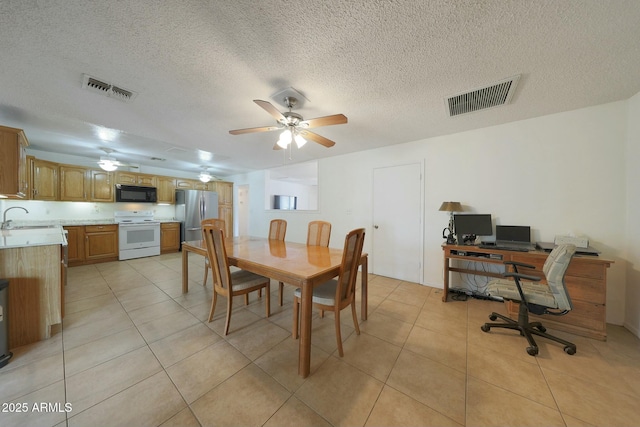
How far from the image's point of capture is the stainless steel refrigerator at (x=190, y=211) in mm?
5480

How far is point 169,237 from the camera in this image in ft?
17.6

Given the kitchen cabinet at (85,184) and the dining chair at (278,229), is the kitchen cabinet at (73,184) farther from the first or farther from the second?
the dining chair at (278,229)

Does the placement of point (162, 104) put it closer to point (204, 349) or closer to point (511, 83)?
point (204, 349)

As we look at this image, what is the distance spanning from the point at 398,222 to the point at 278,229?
205 cm

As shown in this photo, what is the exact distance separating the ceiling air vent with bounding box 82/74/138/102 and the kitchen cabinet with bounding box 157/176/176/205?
3.95 m

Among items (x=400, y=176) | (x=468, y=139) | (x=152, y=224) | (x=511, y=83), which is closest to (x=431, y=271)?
(x=400, y=176)

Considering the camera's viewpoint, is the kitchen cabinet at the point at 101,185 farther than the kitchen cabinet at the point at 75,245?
Yes

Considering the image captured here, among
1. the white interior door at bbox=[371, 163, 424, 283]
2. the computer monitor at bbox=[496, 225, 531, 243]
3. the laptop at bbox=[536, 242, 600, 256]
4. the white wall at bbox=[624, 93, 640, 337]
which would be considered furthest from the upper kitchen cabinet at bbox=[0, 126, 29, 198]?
the white wall at bbox=[624, 93, 640, 337]

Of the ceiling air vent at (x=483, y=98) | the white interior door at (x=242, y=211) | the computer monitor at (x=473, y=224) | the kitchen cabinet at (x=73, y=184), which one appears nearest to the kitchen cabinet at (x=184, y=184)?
the white interior door at (x=242, y=211)

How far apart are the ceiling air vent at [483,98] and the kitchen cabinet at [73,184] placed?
6781 mm

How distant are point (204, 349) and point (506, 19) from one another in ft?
10.5

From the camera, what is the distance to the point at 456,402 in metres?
1.28

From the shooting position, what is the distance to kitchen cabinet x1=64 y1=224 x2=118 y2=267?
13.3ft

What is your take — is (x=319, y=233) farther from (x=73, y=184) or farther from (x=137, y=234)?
(x=73, y=184)
